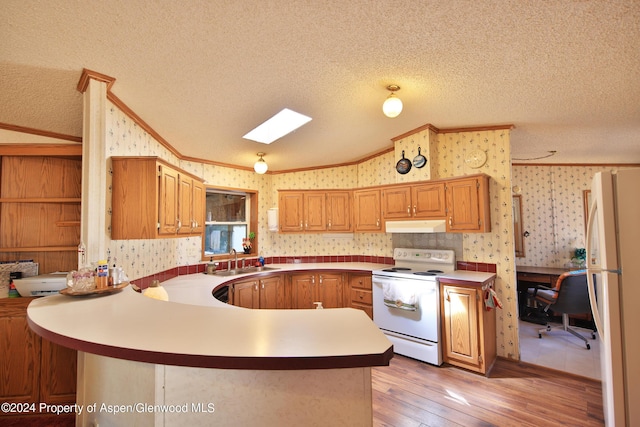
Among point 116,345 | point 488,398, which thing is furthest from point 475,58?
point 488,398

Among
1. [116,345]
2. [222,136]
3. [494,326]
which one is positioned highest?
[222,136]

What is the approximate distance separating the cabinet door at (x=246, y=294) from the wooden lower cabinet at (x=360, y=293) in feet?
4.09

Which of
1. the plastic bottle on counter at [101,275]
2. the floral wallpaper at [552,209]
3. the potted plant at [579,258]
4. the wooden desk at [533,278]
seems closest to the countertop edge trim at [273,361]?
the plastic bottle on counter at [101,275]

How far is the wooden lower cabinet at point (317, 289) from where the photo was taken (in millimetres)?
3996

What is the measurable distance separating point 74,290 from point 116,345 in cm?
101

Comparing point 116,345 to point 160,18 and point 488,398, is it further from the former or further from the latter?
point 488,398

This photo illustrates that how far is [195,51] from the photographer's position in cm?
173

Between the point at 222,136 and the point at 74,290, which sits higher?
the point at 222,136

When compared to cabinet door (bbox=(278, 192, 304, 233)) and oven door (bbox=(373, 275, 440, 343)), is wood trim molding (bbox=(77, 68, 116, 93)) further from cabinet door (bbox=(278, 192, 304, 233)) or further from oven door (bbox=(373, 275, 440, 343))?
oven door (bbox=(373, 275, 440, 343))

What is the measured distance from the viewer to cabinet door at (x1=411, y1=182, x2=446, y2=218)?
129 inches

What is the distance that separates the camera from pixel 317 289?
159 inches

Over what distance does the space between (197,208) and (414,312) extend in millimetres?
2637

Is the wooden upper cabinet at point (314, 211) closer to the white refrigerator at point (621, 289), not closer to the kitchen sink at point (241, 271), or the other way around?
the kitchen sink at point (241, 271)

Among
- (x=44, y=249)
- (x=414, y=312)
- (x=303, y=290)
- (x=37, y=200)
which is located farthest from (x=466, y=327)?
(x=37, y=200)
